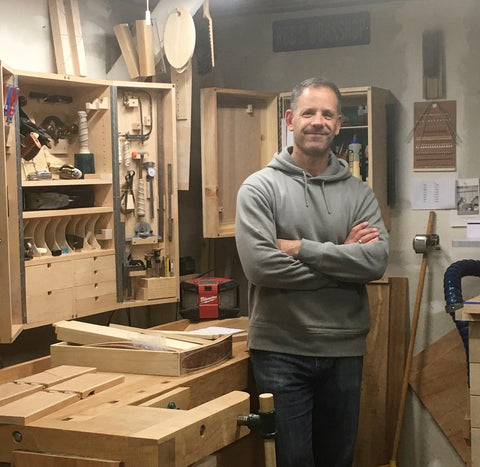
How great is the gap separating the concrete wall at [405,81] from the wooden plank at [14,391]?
6.66 ft

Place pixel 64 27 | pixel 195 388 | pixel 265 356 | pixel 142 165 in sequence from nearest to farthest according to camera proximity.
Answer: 1. pixel 195 388
2. pixel 265 356
3. pixel 64 27
4. pixel 142 165

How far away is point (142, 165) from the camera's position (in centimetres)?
403

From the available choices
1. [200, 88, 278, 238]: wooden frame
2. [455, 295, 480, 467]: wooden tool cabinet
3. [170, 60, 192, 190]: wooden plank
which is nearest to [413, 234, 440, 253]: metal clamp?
[200, 88, 278, 238]: wooden frame

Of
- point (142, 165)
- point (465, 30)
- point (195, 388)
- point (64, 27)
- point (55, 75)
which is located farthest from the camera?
point (465, 30)

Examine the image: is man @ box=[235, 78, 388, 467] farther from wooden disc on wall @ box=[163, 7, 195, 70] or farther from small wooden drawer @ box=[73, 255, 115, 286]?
wooden disc on wall @ box=[163, 7, 195, 70]

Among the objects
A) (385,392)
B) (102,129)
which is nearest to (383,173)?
(385,392)

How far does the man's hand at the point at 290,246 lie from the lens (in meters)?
2.94

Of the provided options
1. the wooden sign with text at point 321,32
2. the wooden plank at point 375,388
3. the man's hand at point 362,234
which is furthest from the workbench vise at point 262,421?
the wooden sign with text at point 321,32

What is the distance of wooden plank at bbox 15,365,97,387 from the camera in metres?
2.55

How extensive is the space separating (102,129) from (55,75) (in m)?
0.40

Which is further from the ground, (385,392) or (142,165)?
(142,165)

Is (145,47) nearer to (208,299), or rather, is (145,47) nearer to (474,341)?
(208,299)

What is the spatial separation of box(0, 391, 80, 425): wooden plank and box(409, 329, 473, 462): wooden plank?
2.54 m

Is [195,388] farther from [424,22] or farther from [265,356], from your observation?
[424,22]
